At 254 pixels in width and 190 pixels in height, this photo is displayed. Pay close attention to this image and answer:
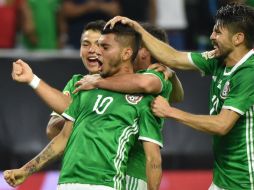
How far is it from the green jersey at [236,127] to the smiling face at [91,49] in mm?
1008

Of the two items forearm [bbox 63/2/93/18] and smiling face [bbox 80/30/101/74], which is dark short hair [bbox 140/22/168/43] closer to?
smiling face [bbox 80/30/101/74]

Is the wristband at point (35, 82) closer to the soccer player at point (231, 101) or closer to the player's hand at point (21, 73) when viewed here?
the player's hand at point (21, 73)

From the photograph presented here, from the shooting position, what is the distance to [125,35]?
671cm

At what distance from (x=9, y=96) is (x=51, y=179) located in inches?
46.5

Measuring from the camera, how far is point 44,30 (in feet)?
37.8

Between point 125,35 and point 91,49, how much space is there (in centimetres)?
99

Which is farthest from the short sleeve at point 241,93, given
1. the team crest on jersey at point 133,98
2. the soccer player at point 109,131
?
the team crest on jersey at point 133,98

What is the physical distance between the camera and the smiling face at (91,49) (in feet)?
25.0

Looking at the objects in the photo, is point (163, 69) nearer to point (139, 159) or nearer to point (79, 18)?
point (139, 159)

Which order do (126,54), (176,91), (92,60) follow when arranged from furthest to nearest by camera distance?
(92,60) → (176,91) → (126,54)

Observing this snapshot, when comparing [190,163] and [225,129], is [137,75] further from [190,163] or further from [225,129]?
[190,163]

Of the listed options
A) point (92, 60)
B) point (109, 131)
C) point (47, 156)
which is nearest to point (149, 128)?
point (109, 131)

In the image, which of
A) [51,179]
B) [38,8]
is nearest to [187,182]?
[51,179]

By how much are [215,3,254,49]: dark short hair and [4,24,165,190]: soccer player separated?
0.70 meters
